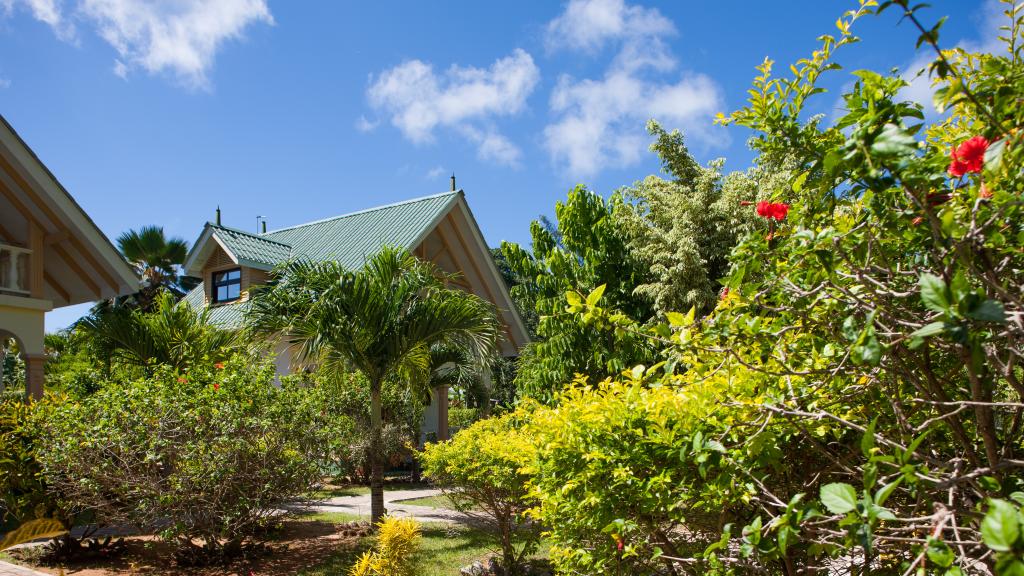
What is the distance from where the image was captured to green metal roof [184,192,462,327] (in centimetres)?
1862

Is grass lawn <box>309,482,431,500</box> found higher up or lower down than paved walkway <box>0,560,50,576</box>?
lower down

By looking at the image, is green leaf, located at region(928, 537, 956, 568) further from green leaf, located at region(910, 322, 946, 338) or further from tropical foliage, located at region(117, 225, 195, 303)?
tropical foliage, located at region(117, 225, 195, 303)

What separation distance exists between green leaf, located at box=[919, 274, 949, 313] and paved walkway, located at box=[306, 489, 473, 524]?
1040 centimetres

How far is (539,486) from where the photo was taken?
4039mm

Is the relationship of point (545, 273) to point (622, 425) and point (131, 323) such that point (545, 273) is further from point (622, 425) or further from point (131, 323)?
point (622, 425)

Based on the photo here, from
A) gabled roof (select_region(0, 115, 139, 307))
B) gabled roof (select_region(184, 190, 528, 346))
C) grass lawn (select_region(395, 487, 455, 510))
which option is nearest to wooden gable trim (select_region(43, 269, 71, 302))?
gabled roof (select_region(0, 115, 139, 307))

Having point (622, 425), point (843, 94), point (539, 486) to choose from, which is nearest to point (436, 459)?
point (539, 486)

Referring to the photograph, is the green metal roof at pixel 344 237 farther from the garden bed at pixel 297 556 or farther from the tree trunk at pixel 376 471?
the garden bed at pixel 297 556

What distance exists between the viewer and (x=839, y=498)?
1576 millimetres

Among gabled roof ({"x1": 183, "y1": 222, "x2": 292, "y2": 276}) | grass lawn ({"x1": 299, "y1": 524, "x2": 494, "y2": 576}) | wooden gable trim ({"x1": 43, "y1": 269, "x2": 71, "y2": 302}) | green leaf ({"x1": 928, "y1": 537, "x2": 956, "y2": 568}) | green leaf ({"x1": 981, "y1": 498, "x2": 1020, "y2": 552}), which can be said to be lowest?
grass lawn ({"x1": 299, "y1": 524, "x2": 494, "y2": 576})

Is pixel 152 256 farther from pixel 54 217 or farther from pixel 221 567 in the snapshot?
pixel 221 567

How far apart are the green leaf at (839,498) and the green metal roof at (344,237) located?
52.5ft

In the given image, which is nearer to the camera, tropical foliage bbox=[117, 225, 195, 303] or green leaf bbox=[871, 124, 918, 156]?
green leaf bbox=[871, 124, 918, 156]

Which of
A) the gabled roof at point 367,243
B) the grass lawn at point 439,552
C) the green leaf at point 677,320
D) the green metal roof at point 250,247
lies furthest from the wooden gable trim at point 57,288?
the green leaf at point 677,320
